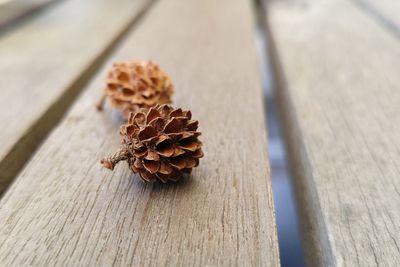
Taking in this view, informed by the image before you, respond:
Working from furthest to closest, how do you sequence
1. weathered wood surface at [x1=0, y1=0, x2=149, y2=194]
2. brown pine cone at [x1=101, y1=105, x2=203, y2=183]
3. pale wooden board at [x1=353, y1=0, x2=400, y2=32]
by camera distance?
pale wooden board at [x1=353, y1=0, x2=400, y2=32]
weathered wood surface at [x1=0, y1=0, x2=149, y2=194]
brown pine cone at [x1=101, y1=105, x2=203, y2=183]

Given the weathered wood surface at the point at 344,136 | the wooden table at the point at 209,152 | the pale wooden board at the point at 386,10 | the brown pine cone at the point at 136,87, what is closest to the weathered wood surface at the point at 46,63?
the wooden table at the point at 209,152

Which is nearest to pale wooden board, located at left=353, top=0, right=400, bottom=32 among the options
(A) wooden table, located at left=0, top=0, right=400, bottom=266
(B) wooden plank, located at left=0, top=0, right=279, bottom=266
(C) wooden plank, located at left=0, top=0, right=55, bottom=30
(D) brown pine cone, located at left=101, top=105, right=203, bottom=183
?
(A) wooden table, located at left=0, top=0, right=400, bottom=266

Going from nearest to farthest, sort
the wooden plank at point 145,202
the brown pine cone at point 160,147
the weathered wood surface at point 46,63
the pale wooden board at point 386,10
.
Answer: the wooden plank at point 145,202 → the brown pine cone at point 160,147 → the weathered wood surface at point 46,63 → the pale wooden board at point 386,10

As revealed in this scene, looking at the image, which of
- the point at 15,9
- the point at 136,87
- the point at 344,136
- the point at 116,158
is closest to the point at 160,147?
the point at 116,158

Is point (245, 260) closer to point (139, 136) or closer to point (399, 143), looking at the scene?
point (139, 136)

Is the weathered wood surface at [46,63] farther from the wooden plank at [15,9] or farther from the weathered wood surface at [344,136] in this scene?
the weathered wood surface at [344,136]

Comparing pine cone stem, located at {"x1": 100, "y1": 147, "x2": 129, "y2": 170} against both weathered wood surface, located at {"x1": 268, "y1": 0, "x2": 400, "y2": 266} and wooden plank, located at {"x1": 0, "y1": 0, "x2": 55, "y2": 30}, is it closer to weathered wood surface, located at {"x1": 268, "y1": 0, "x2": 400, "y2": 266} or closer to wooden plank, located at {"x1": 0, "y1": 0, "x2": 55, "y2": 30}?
weathered wood surface, located at {"x1": 268, "y1": 0, "x2": 400, "y2": 266}

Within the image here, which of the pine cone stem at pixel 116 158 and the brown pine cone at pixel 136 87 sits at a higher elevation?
the pine cone stem at pixel 116 158
